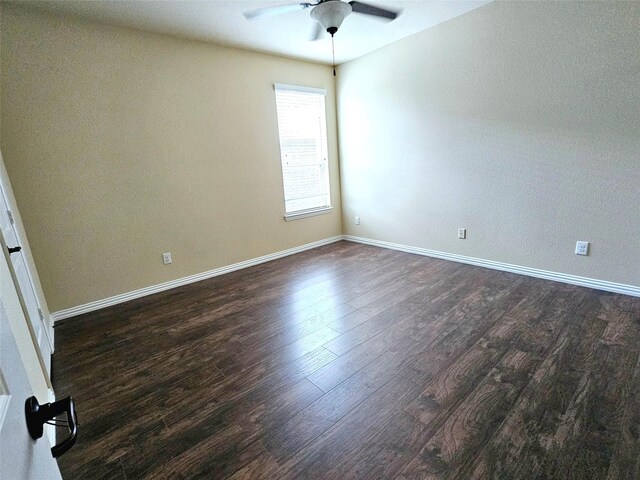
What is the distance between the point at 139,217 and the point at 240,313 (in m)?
1.47

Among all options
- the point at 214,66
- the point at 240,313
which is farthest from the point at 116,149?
the point at 240,313

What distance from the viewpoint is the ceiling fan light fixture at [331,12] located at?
2119mm

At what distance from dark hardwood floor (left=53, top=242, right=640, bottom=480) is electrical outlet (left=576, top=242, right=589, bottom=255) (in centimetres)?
33

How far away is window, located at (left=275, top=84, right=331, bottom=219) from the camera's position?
404 cm

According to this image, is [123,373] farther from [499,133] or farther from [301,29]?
[499,133]

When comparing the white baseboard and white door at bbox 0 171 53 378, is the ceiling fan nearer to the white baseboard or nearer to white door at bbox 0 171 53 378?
white door at bbox 0 171 53 378

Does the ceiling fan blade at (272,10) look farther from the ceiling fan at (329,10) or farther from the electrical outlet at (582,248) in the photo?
the electrical outlet at (582,248)

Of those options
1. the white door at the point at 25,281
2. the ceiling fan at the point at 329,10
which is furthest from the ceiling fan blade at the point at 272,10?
the white door at the point at 25,281

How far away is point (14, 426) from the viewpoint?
1.51 ft

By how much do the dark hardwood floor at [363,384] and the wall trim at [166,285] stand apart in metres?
0.14

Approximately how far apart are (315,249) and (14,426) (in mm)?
4048

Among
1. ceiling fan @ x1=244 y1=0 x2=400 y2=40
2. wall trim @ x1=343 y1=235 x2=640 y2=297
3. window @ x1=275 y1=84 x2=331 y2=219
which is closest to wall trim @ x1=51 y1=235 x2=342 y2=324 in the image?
window @ x1=275 y1=84 x2=331 y2=219

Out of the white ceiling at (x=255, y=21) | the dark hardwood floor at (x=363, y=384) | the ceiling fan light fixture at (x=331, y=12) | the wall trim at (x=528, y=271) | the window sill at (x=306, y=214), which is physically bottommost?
the dark hardwood floor at (x=363, y=384)

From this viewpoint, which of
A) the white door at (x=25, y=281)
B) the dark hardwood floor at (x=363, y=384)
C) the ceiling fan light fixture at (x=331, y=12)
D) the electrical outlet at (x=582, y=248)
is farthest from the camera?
the electrical outlet at (x=582, y=248)
